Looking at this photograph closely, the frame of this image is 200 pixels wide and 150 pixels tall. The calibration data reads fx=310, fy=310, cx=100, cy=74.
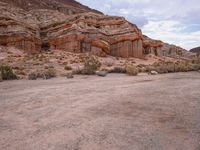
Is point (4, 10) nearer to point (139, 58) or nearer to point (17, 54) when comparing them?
point (17, 54)

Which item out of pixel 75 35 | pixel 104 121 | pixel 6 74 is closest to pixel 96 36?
pixel 75 35

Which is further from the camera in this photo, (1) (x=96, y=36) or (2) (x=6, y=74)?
(1) (x=96, y=36)

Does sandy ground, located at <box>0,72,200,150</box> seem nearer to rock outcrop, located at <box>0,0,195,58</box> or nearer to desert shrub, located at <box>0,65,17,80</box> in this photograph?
desert shrub, located at <box>0,65,17,80</box>

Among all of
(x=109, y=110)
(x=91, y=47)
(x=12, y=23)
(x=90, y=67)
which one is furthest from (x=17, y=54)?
(x=109, y=110)

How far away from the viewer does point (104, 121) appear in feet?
17.6

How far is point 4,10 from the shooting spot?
115 ft

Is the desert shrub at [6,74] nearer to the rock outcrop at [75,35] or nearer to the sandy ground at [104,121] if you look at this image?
the sandy ground at [104,121]

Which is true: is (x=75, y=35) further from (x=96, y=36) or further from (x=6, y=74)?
(x=6, y=74)

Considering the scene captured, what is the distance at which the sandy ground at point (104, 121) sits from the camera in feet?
14.5

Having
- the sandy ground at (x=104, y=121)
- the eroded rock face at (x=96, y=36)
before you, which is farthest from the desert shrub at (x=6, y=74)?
the eroded rock face at (x=96, y=36)

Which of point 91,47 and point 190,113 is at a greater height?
point 91,47

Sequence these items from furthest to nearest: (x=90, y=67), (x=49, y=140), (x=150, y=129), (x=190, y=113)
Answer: (x=90, y=67) → (x=190, y=113) → (x=150, y=129) → (x=49, y=140)

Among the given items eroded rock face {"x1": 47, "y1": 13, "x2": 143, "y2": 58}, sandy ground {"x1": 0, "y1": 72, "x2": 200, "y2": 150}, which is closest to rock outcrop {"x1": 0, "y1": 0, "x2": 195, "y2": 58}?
eroded rock face {"x1": 47, "y1": 13, "x2": 143, "y2": 58}

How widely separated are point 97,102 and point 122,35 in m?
26.9
